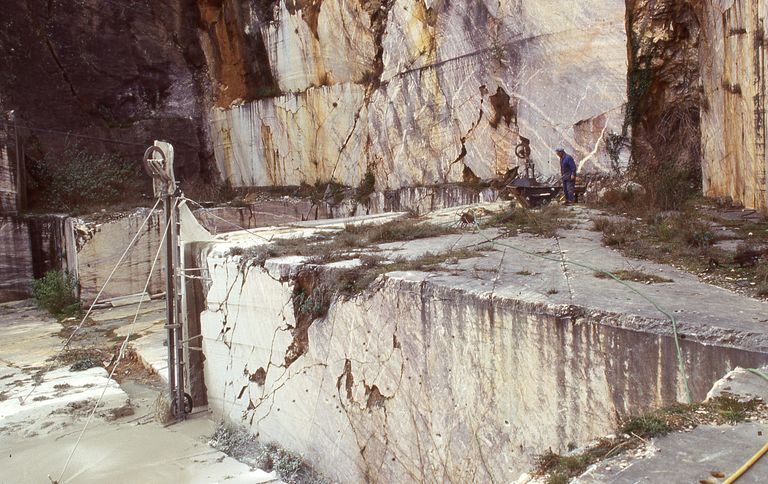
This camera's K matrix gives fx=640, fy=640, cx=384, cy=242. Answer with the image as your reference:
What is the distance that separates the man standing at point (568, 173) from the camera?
320 inches

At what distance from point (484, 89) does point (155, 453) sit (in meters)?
6.97

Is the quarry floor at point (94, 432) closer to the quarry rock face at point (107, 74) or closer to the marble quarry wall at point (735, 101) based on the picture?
the marble quarry wall at point (735, 101)

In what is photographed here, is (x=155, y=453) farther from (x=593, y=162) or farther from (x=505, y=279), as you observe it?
(x=593, y=162)

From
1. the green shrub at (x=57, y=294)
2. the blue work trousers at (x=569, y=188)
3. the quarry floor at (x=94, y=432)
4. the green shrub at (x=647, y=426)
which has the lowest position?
the quarry floor at (x=94, y=432)

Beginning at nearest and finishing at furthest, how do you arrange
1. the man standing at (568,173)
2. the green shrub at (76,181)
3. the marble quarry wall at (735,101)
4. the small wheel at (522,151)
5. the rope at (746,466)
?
1. the rope at (746,466)
2. the marble quarry wall at (735,101)
3. the man standing at (568,173)
4. the small wheel at (522,151)
5. the green shrub at (76,181)

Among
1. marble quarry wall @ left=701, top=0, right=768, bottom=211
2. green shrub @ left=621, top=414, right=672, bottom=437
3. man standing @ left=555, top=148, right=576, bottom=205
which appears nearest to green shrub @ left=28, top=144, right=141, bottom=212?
man standing @ left=555, top=148, right=576, bottom=205

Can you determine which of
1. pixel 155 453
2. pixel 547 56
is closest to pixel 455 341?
pixel 155 453

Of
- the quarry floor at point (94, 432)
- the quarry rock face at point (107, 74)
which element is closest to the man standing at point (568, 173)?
the quarry floor at point (94, 432)

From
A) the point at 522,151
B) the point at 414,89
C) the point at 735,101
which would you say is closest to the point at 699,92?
the point at 735,101

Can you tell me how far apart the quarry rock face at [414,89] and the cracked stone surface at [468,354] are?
12.2ft

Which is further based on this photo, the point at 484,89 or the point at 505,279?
the point at 484,89

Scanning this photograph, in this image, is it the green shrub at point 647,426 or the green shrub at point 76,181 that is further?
the green shrub at point 76,181

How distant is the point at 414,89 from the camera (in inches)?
431

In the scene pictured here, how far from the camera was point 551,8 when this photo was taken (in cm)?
880
